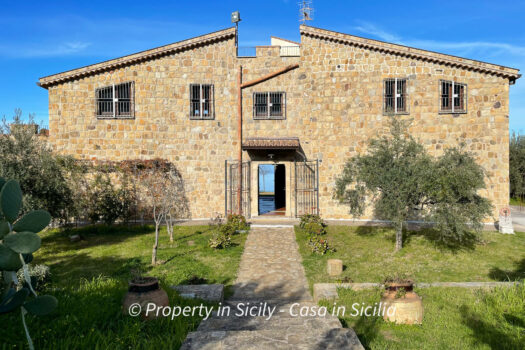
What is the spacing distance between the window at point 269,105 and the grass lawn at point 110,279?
19.5 feet

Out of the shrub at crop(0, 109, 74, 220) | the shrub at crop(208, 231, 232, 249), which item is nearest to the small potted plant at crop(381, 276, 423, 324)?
the shrub at crop(208, 231, 232, 249)

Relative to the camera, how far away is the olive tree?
32.7 ft

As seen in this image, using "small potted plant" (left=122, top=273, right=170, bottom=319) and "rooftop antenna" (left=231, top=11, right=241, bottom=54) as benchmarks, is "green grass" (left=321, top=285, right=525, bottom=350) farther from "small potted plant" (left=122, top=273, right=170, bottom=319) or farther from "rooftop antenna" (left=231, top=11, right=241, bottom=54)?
"rooftop antenna" (left=231, top=11, right=241, bottom=54)

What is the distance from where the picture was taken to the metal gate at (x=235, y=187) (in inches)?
655

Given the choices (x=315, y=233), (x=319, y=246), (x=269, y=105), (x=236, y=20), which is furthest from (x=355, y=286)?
(x=236, y=20)

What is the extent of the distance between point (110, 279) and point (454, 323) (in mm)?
6267

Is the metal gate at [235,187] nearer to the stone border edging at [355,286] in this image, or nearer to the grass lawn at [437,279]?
the grass lawn at [437,279]

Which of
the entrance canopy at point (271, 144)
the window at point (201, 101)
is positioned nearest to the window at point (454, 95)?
the entrance canopy at point (271, 144)

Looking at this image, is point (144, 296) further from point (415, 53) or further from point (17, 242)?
point (415, 53)

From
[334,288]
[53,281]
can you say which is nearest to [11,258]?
[334,288]

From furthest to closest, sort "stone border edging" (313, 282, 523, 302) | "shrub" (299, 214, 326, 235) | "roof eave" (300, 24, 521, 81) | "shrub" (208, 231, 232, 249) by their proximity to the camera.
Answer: "roof eave" (300, 24, 521, 81) < "shrub" (299, 214, 326, 235) < "shrub" (208, 231, 232, 249) < "stone border edging" (313, 282, 523, 302)

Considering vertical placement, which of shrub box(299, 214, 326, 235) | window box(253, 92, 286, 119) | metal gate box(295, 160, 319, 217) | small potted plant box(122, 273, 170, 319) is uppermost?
window box(253, 92, 286, 119)

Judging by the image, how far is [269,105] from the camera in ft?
55.2

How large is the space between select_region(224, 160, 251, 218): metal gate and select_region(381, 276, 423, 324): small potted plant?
11.3m
